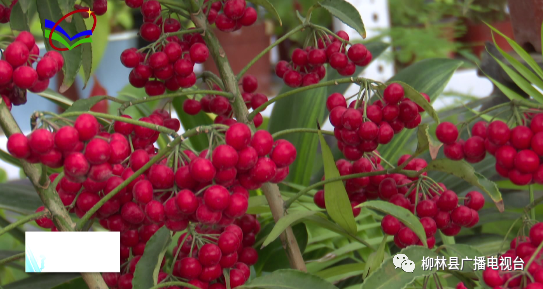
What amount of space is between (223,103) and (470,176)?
21 cm

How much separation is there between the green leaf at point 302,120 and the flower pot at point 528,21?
0.25 m

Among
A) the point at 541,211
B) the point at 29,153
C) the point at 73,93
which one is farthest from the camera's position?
the point at 73,93

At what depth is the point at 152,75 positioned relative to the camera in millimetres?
397

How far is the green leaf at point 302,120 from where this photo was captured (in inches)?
26.2

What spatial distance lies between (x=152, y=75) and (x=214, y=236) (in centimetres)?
14

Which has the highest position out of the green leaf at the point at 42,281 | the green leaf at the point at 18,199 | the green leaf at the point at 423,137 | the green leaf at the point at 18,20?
the green leaf at the point at 18,20

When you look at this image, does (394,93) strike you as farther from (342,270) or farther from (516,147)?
A: (342,270)

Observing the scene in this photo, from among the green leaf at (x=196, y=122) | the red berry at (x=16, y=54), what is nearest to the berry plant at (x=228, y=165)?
the red berry at (x=16, y=54)

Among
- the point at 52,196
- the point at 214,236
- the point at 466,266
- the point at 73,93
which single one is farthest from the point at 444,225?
the point at 73,93

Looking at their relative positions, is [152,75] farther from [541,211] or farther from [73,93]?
[73,93]

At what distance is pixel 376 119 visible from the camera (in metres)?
0.35

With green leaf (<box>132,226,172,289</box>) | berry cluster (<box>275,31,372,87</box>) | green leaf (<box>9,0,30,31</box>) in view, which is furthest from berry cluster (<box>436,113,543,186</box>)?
green leaf (<box>9,0,30,31</box>)

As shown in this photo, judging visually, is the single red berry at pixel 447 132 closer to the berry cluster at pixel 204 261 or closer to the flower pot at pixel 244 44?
the berry cluster at pixel 204 261

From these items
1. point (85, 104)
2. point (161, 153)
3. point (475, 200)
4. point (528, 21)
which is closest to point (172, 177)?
point (161, 153)
